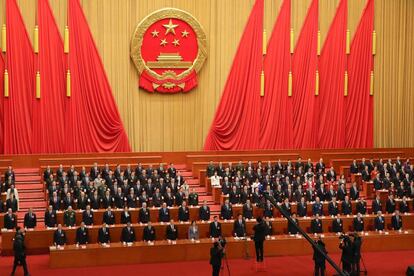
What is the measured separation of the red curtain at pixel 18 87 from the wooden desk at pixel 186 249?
22.2 feet

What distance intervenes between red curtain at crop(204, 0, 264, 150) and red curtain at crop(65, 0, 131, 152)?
306 cm

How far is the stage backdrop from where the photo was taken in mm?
19734

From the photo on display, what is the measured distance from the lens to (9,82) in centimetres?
1900

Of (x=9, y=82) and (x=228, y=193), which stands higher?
(x=9, y=82)

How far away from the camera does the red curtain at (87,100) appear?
19453 mm

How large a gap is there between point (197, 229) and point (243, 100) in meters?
7.47

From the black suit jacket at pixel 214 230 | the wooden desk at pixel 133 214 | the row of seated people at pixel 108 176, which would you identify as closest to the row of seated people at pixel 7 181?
the row of seated people at pixel 108 176

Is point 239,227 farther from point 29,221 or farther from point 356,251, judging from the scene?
point 29,221

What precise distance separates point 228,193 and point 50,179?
13.9ft

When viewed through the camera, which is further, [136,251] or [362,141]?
[362,141]

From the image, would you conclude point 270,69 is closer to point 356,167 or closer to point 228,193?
point 356,167

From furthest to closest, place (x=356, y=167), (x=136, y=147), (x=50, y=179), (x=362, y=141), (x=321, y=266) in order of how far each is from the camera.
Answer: (x=362, y=141)
(x=136, y=147)
(x=356, y=167)
(x=50, y=179)
(x=321, y=266)

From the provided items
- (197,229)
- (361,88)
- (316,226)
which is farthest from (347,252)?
(361,88)

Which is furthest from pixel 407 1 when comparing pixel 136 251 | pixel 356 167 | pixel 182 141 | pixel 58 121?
pixel 136 251
